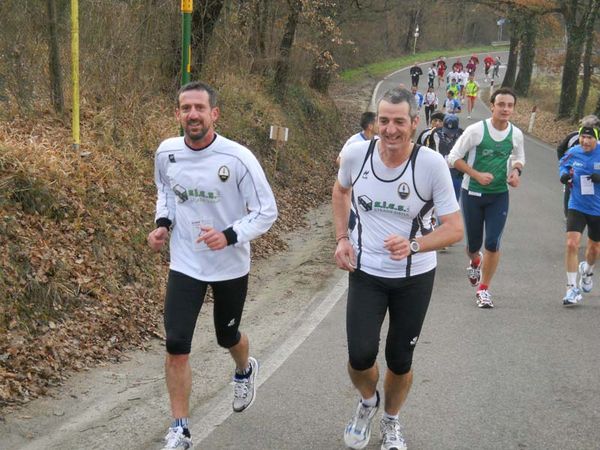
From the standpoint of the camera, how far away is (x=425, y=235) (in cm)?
473

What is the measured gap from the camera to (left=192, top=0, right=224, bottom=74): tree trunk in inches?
586

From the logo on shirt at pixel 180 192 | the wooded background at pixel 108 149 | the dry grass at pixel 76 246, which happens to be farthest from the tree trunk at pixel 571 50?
the logo on shirt at pixel 180 192

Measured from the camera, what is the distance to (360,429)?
16.5ft

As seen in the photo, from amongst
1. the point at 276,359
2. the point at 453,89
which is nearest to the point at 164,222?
the point at 276,359

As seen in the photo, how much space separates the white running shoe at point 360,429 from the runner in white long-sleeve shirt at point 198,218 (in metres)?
1.00

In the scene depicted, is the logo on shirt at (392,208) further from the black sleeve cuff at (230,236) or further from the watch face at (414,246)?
the black sleeve cuff at (230,236)

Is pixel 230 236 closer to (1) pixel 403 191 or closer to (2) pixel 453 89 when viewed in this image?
(1) pixel 403 191

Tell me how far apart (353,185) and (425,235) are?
55 cm

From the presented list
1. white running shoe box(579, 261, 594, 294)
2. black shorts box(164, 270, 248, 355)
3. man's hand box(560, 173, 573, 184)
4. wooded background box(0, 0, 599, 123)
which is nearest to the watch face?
black shorts box(164, 270, 248, 355)

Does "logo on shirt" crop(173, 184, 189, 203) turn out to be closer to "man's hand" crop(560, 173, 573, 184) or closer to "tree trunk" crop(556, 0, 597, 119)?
"man's hand" crop(560, 173, 573, 184)

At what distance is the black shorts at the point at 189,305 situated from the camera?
4.89 meters

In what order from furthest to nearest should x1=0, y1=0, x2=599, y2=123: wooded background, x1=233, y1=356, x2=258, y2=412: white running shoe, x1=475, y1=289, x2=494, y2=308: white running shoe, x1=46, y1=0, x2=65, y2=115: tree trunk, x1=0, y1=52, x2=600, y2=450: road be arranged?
1. x1=0, y1=0, x2=599, y2=123: wooded background
2. x1=46, y1=0, x2=65, y2=115: tree trunk
3. x1=475, y1=289, x2=494, y2=308: white running shoe
4. x1=233, y1=356, x2=258, y2=412: white running shoe
5. x1=0, y1=52, x2=600, y2=450: road

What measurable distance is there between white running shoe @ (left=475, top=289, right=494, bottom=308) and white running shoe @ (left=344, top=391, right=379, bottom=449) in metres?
4.00

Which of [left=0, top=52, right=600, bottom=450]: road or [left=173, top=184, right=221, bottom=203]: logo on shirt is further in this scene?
[left=0, top=52, right=600, bottom=450]: road
